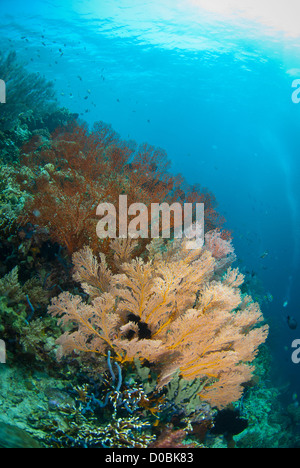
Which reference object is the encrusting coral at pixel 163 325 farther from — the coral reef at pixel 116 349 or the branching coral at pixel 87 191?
the branching coral at pixel 87 191

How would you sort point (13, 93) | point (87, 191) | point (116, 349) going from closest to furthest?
point (116, 349), point (87, 191), point (13, 93)

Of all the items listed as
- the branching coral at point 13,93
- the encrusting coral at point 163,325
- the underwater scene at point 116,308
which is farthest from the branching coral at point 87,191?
the branching coral at point 13,93

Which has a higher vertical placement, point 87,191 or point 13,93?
point 13,93

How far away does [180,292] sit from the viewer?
9.41ft

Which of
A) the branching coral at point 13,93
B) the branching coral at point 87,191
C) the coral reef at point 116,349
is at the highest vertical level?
the branching coral at point 13,93

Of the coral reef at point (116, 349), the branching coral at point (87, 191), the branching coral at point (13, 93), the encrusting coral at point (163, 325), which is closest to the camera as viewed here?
the coral reef at point (116, 349)

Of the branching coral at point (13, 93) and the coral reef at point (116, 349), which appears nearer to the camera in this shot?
the coral reef at point (116, 349)

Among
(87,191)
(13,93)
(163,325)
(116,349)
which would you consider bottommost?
(116,349)

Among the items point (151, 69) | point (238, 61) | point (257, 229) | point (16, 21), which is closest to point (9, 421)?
point (16, 21)

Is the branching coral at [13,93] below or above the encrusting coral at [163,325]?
above

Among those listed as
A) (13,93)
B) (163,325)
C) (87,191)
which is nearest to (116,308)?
(163,325)

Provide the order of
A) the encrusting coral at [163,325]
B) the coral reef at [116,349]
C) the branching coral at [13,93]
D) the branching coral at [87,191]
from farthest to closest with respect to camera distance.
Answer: the branching coral at [13,93], the branching coral at [87,191], the encrusting coral at [163,325], the coral reef at [116,349]

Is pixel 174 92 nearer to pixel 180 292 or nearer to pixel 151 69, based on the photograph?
pixel 151 69

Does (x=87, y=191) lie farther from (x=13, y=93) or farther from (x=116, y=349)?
(x=13, y=93)
